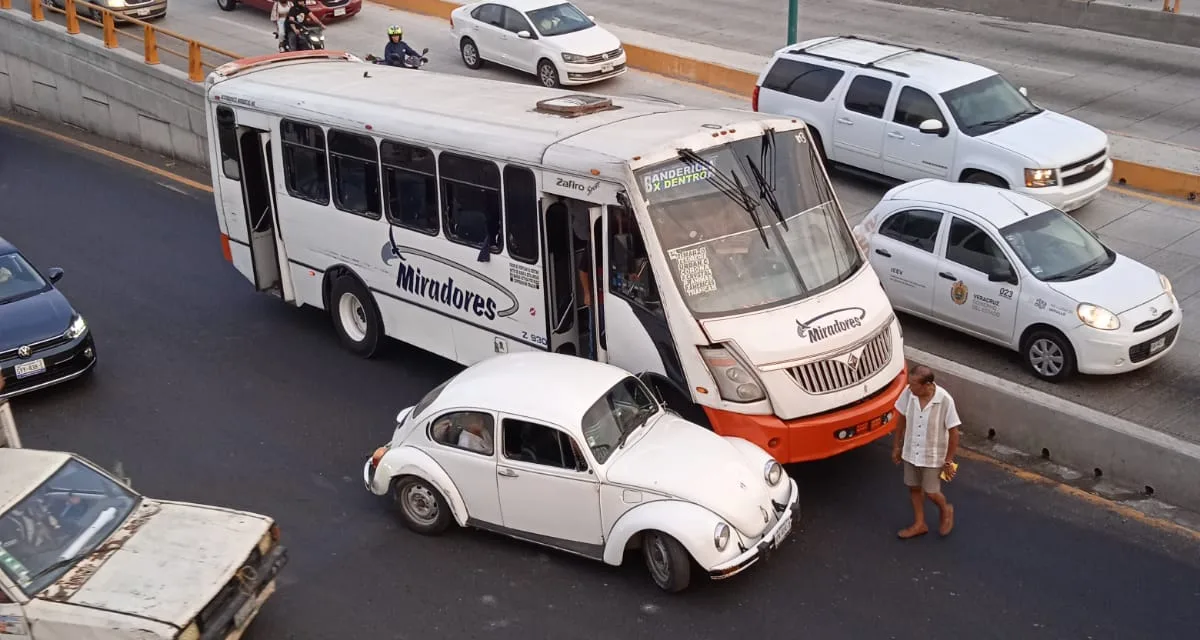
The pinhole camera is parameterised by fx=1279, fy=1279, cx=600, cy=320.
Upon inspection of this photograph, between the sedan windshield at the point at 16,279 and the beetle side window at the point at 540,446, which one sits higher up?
the beetle side window at the point at 540,446

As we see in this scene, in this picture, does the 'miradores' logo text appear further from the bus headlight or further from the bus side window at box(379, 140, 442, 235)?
the bus side window at box(379, 140, 442, 235)

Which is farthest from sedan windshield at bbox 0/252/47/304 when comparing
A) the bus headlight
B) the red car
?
the red car

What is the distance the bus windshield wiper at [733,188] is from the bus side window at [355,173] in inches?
142

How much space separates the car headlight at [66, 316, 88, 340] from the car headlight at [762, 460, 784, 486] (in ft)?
24.1

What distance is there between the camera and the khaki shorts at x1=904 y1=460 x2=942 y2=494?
375 inches

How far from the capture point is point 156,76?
20734 mm

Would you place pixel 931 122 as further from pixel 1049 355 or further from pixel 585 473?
pixel 585 473

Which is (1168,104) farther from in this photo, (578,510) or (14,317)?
(14,317)

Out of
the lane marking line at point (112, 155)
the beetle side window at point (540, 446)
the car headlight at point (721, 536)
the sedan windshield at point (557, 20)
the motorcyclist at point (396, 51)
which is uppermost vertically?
the motorcyclist at point (396, 51)

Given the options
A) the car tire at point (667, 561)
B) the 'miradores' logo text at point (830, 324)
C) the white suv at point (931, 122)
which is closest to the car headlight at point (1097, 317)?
the 'miradores' logo text at point (830, 324)

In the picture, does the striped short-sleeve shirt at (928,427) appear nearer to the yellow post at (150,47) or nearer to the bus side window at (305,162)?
the bus side window at (305,162)

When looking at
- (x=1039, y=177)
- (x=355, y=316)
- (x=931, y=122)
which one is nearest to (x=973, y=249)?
(x=1039, y=177)

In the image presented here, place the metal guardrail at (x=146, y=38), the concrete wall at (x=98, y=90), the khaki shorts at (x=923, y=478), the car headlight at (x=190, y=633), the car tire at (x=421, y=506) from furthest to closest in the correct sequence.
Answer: the concrete wall at (x=98, y=90), the metal guardrail at (x=146, y=38), the car tire at (x=421, y=506), the khaki shorts at (x=923, y=478), the car headlight at (x=190, y=633)

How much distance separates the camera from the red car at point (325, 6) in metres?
26.8
